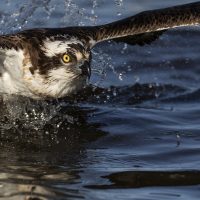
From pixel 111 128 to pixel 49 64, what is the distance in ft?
3.51

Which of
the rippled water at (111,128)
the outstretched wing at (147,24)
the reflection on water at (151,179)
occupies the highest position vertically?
the outstretched wing at (147,24)

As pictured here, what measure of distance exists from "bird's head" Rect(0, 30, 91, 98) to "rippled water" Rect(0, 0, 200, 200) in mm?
382

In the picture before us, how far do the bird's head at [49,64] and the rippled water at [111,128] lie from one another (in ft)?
1.25

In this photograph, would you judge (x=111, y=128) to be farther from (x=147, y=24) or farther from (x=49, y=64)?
(x=147, y=24)

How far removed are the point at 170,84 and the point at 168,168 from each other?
3392mm

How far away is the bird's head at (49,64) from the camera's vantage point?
9.52 metres

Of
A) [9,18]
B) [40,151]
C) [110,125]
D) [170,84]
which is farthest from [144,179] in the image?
[9,18]

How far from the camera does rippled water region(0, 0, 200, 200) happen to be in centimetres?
812

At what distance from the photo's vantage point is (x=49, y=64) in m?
9.55

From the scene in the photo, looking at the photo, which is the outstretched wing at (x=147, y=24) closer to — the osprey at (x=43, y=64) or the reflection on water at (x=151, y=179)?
the osprey at (x=43, y=64)

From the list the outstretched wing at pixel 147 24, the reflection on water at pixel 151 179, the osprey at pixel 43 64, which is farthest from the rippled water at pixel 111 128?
the outstretched wing at pixel 147 24

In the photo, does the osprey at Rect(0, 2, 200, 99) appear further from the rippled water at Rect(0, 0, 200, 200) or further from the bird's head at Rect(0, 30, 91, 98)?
the rippled water at Rect(0, 0, 200, 200)

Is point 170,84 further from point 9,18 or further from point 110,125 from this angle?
point 9,18

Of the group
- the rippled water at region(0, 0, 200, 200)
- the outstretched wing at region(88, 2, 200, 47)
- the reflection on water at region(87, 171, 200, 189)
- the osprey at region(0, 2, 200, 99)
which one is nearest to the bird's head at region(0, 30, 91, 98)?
the osprey at region(0, 2, 200, 99)
